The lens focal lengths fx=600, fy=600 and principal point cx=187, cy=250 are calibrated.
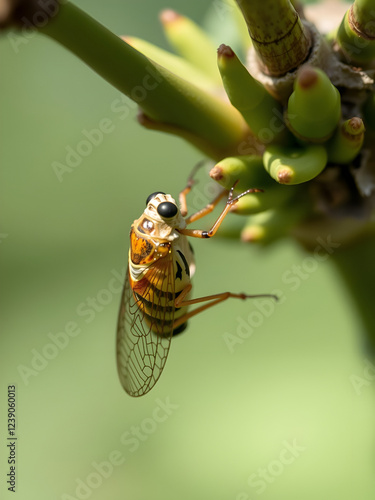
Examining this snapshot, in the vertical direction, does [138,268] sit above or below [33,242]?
below

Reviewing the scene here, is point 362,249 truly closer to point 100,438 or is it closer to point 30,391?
point 100,438

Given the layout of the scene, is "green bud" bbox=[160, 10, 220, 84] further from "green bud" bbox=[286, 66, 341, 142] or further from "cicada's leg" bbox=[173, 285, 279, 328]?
"cicada's leg" bbox=[173, 285, 279, 328]

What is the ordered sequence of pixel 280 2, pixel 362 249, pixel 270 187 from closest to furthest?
pixel 280 2
pixel 270 187
pixel 362 249

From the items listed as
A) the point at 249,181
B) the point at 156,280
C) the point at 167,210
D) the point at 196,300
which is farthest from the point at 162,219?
the point at 249,181

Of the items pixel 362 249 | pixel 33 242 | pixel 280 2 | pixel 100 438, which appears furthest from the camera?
pixel 33 242

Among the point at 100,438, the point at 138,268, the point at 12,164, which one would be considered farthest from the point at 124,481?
the point at 12,164

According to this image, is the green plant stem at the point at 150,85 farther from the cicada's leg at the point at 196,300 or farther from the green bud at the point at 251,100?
the cicada's leg at the point at 196,300
